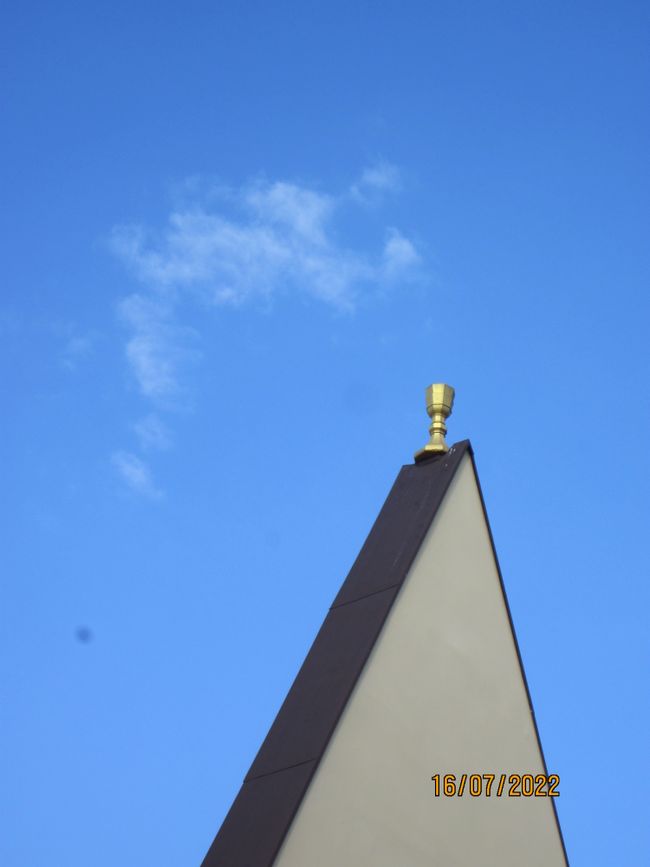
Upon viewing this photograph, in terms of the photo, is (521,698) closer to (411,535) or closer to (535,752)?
(535,752)

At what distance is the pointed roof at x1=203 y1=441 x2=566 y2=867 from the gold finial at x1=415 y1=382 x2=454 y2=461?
0.20ft

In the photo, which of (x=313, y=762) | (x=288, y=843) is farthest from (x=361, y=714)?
(x=288, y=843)

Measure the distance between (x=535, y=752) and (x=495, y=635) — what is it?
29.7 inches

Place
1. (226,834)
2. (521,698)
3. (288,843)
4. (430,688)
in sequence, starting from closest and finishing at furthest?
(288,843) < (226,834) < (430,688) < (521,698)

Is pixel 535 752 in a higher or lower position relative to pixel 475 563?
lower

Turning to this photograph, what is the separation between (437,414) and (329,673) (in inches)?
84.6

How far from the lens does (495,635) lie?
25.5 ft

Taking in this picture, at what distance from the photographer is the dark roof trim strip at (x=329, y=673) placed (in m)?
6.43
